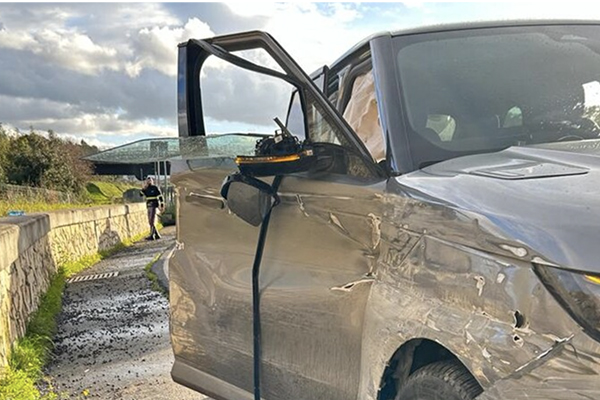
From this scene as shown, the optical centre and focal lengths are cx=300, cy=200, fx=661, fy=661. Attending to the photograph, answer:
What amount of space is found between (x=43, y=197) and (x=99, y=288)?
39.7ft

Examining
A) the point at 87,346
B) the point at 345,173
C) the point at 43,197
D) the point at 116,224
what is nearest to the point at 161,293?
the point at 87,346

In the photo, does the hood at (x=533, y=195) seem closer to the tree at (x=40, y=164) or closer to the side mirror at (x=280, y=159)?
the side mirror at (x=280, y=159)

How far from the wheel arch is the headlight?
0.53 metres

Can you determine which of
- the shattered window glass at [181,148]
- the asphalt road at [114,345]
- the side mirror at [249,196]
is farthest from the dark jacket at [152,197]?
the side mirror at [249,196]

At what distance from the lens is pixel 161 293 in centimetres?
907

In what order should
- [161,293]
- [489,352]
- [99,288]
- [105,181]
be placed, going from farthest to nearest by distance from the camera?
[105,181], [99,288], [161,293], [489,352]

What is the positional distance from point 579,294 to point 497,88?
4.80 ft

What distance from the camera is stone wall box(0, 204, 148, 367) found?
19.2ft

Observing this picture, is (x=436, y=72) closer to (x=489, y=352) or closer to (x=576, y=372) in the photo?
(x=489, y=352)

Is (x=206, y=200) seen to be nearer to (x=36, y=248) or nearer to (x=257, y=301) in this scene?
(x=257, y=301)

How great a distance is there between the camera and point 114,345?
21.0ft

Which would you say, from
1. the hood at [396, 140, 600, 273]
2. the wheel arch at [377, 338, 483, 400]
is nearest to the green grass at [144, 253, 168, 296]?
the wheel arch at [377, 338, 483, 400]

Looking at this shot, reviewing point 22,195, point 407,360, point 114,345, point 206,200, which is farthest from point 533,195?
point 22,195

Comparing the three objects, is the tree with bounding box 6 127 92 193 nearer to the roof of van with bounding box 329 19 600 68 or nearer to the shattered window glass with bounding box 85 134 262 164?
the shattered window glass with bounding box 85 134 262 164
